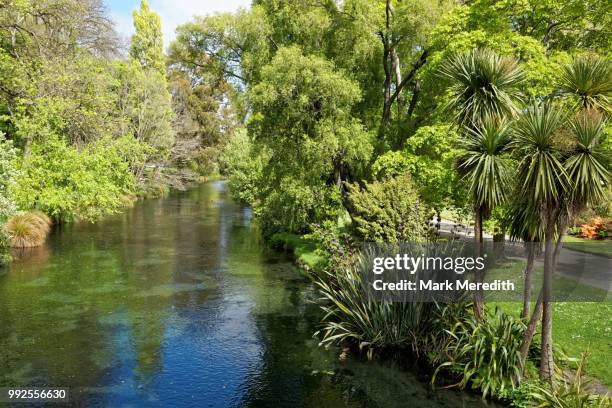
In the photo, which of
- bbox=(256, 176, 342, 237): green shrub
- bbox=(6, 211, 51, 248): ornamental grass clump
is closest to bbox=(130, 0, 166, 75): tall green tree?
bbox=(6, 211, 51, 248): ornamental grass clump

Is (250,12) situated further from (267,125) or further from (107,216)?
(107,216)

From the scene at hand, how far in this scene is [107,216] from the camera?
1657 inches

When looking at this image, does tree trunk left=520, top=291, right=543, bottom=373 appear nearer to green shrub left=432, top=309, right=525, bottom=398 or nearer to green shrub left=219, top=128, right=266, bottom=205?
green shrub left=432, top=309, right=525, bottom=398

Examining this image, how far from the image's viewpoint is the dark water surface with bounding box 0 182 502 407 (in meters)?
12.6

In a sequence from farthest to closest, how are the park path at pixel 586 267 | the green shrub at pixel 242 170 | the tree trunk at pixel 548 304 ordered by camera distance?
the green shrub at pixel 242 170 < the park path at pixel 586 267 < the tree trunk at pixel 548 304

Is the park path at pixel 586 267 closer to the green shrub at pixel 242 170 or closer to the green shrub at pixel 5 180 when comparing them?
the green shrub at pixel 5 180

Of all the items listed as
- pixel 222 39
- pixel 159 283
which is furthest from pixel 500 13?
pixel 159 283

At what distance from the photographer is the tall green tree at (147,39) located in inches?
2414

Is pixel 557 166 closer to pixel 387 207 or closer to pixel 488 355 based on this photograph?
Result: pixel 488 355

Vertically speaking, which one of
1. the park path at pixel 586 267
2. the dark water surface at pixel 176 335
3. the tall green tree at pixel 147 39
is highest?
the tall green tree at pixel 147 39

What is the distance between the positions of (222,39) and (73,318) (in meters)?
17.0

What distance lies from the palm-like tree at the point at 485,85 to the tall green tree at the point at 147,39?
55531 mm

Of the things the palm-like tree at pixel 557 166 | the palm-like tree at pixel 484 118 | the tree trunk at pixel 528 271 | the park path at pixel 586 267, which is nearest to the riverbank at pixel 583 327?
the park path at pixel 586 267

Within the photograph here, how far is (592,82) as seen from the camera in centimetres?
1074
